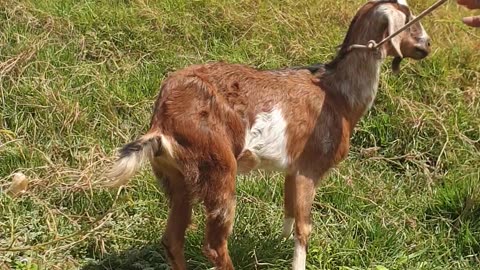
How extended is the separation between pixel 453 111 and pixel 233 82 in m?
2.43

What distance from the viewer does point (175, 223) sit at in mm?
3957

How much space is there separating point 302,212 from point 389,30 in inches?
42.0

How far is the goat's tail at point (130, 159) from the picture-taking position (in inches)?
138

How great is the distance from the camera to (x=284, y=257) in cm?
434

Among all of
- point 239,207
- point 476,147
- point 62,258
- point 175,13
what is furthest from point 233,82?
point 175,13

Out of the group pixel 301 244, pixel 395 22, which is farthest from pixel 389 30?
pixel 301 244

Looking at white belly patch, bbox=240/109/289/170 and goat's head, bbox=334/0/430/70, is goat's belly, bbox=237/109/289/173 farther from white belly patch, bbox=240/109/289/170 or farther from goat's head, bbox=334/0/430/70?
goat's head, bbox=334/0/430/70

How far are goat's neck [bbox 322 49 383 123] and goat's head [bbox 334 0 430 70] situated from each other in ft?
0.21

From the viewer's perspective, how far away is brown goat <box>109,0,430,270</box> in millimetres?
3645

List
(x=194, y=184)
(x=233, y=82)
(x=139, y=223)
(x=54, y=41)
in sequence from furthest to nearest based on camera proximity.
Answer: (x=54, y=41) → (x=139, y=223) → (x=233, y=82) → (x=194, y=184)

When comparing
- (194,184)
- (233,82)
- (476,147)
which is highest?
(233,82)

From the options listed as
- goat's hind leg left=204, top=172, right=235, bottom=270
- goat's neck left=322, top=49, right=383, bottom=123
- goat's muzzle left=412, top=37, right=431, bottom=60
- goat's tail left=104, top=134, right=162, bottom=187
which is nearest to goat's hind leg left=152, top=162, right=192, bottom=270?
goat's hind leg left=204, top=172, right=235, bottom=270

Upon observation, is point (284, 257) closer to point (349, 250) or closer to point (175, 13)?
point (349, 250)

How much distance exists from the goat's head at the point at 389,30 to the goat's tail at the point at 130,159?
139 cm
